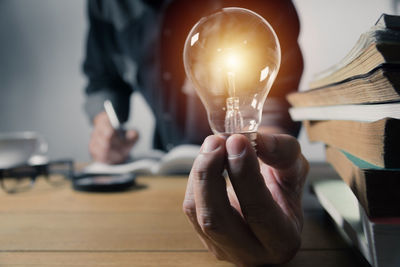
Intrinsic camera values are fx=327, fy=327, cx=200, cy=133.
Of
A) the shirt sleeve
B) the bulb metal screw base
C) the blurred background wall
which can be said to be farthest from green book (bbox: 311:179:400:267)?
Result: the blurred background wall

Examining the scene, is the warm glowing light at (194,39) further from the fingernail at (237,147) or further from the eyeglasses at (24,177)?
the eyeglasses at (24,177)

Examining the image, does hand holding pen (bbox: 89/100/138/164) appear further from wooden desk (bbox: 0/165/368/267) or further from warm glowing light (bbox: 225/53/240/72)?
warm glowing light (bbox: 225/53/240/72)

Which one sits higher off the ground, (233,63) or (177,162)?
(233,63)

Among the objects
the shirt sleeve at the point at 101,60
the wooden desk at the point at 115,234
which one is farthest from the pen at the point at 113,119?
the wooden desk at the point at 115,234

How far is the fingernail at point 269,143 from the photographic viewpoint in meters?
0.30

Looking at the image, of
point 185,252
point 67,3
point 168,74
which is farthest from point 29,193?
point 67,3

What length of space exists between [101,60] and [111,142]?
0.74m

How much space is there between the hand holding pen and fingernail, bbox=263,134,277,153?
86cm

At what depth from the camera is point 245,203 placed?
0.29 meters

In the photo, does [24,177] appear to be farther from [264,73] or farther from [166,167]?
[264,73]

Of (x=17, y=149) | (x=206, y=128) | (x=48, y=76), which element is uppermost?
(x=48, y=76)

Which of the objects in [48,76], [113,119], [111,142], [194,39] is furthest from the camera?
[48,76]

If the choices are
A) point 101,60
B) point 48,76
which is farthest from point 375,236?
point 48,76

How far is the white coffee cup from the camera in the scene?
0.82m
